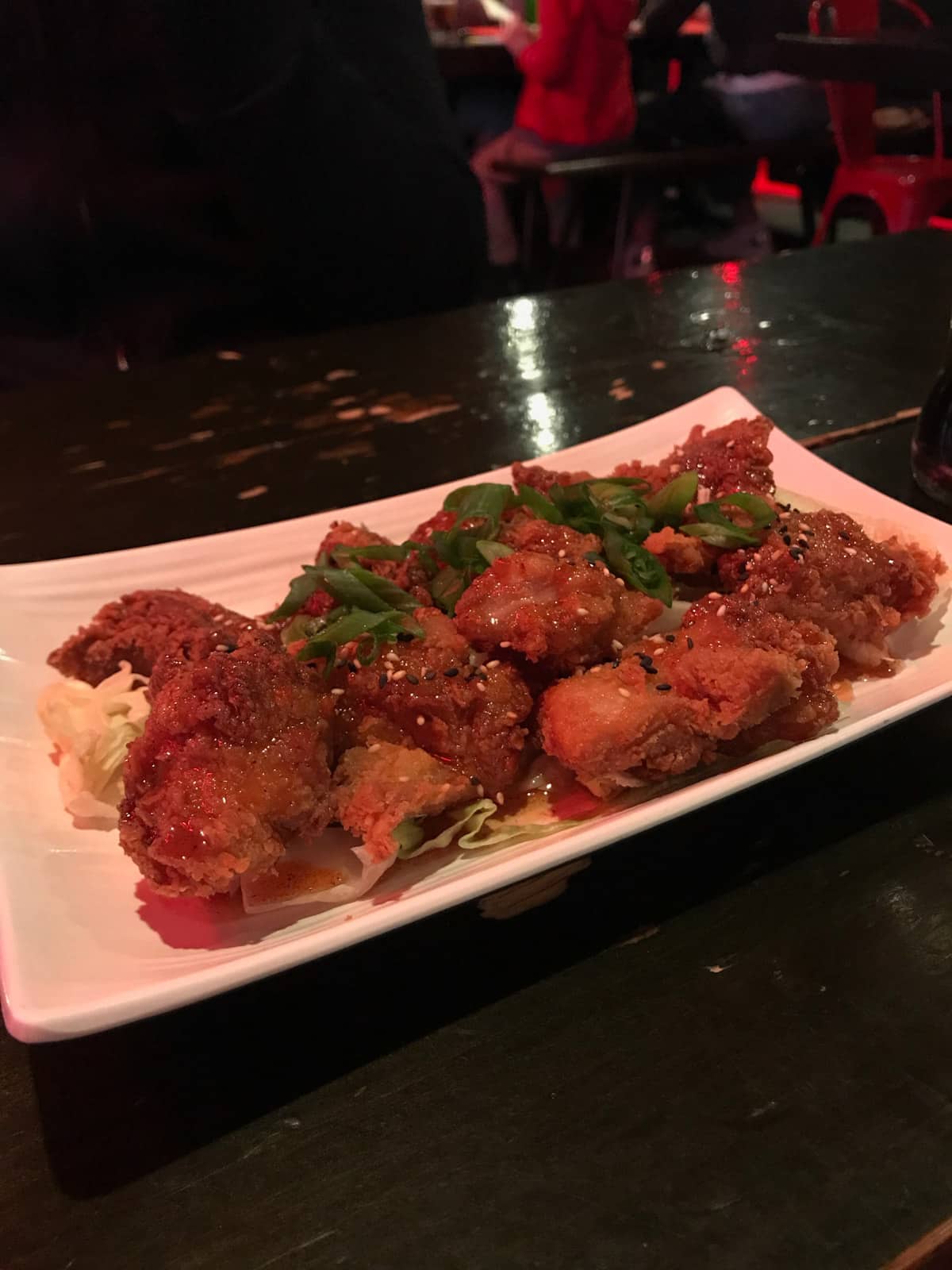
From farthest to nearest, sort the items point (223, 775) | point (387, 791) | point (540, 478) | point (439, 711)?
point (540, 478) < point (439, 711) < point (387, 791) < point (223, 775)

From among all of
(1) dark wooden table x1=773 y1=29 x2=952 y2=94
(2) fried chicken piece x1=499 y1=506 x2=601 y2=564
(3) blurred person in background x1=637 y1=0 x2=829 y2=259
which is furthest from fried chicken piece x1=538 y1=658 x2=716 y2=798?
(3) blurred person in background x1=637 y1=0 x2=829 y2=259

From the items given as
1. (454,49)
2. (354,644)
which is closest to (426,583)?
(354,644)

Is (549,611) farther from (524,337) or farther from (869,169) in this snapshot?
(869,169)

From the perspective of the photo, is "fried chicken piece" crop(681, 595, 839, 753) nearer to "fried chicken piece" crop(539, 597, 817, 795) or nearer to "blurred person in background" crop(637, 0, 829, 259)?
"fried chicken piece" crop(539, 597, 817, 795)

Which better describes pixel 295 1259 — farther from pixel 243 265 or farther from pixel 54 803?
pixel 243 265

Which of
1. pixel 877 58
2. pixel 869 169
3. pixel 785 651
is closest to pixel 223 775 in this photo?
pixel 785 651

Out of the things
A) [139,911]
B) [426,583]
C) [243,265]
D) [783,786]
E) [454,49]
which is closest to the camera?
[139,911]
